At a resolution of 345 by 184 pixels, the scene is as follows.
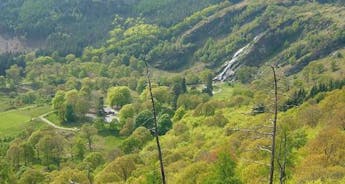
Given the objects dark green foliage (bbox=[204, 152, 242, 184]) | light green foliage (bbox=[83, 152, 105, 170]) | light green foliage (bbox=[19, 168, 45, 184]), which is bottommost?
light green foliage (bbox=[83, 152, 105, 170])

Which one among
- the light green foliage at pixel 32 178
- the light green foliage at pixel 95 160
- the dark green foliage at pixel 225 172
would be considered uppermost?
the dark green foliage at pixel 225 172

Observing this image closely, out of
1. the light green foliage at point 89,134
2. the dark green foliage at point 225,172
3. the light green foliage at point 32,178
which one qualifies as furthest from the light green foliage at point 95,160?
the dark green foliage at point 225,172

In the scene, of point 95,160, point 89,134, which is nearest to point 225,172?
point 95,160

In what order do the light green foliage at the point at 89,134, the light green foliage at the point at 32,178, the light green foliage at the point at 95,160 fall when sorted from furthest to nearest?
the light green foliage at the point at 89,134 < the light green foliage at the point at 95,160 < the light green foliage at the point at 32,178

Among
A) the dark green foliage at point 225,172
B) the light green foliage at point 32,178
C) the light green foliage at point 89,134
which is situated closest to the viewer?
the dark green foliage at point 225,172

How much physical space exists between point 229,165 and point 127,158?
196ft

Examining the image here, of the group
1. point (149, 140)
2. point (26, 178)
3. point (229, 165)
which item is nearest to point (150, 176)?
point (229, 165)

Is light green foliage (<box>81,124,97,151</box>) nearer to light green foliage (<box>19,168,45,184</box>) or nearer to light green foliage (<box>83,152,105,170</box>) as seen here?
light green foliage (<box>83,152,105,170</box>)

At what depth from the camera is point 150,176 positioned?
75688 mm

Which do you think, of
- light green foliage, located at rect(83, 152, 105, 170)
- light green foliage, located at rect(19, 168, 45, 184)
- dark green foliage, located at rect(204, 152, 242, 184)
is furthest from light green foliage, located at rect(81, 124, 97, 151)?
dark green foliage, located at rect(204, 152, 242, 184)

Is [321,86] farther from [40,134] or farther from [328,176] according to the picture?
[328,176]

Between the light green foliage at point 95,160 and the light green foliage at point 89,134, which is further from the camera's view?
the light green foliage at point 89,134

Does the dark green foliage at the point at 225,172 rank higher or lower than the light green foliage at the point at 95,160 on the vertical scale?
higher

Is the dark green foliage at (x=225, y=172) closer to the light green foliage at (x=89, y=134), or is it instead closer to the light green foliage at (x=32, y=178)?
the light green foliage at (x=32, y=178)
